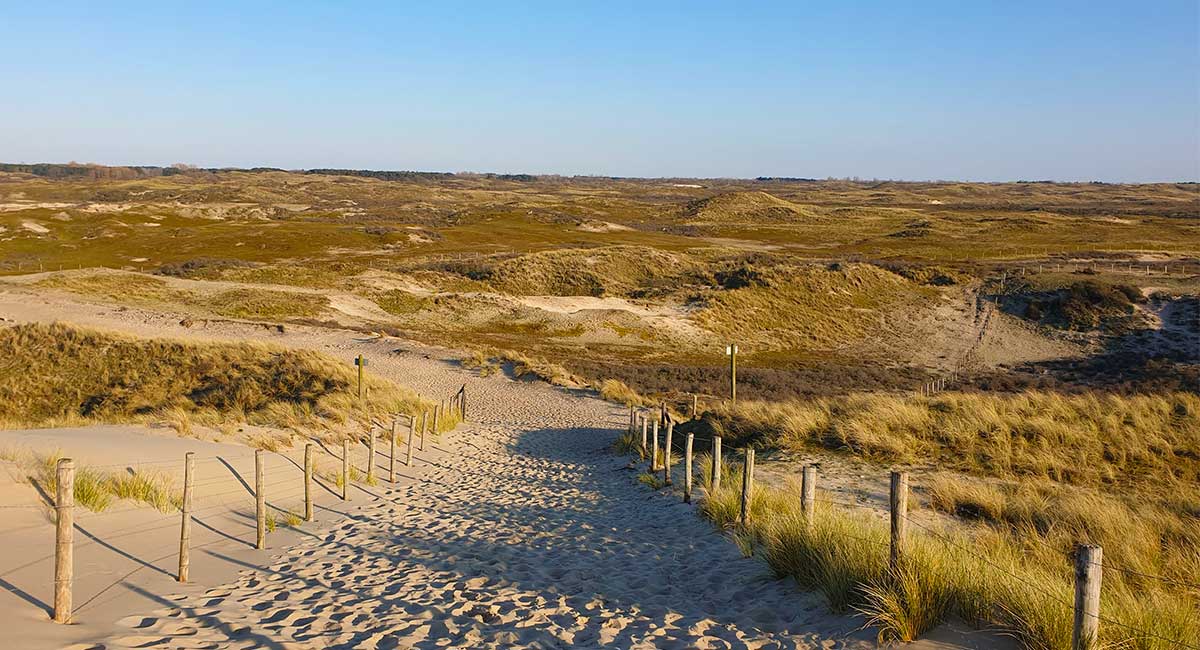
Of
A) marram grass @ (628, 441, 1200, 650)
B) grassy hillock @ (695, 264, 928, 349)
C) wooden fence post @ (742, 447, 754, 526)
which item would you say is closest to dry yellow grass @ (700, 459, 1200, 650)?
marram grass @ (628, 441, 1200, 650)

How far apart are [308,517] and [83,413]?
1574 cm

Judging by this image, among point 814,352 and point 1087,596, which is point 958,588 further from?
point 814,352

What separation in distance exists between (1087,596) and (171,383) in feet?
88.0

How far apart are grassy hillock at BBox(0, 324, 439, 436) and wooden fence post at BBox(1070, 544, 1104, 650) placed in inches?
696

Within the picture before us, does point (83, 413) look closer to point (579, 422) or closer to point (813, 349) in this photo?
point (579, 422)

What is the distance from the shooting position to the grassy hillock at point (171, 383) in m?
21.7

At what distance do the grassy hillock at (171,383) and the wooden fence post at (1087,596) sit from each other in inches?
696

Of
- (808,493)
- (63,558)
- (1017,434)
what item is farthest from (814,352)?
(63,558)

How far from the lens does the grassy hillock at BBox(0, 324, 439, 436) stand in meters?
21.7

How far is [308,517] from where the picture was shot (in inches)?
465

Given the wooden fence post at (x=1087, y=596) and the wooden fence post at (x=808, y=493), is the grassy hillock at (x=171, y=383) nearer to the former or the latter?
the wooden fence post at (x=808, y=493)

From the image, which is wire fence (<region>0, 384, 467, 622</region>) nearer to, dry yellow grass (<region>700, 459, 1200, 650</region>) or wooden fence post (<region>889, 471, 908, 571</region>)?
dry yellow grass (<region>700, 459, 1200, 650</region>)

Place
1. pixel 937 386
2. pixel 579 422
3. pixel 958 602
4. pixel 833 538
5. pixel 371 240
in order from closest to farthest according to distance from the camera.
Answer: pixel 958 602, pixel 833 538, pixel 579 422, pixel 937 386, pixel 371 240

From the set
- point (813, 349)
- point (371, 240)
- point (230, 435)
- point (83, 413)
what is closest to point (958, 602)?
point (230, 435)
